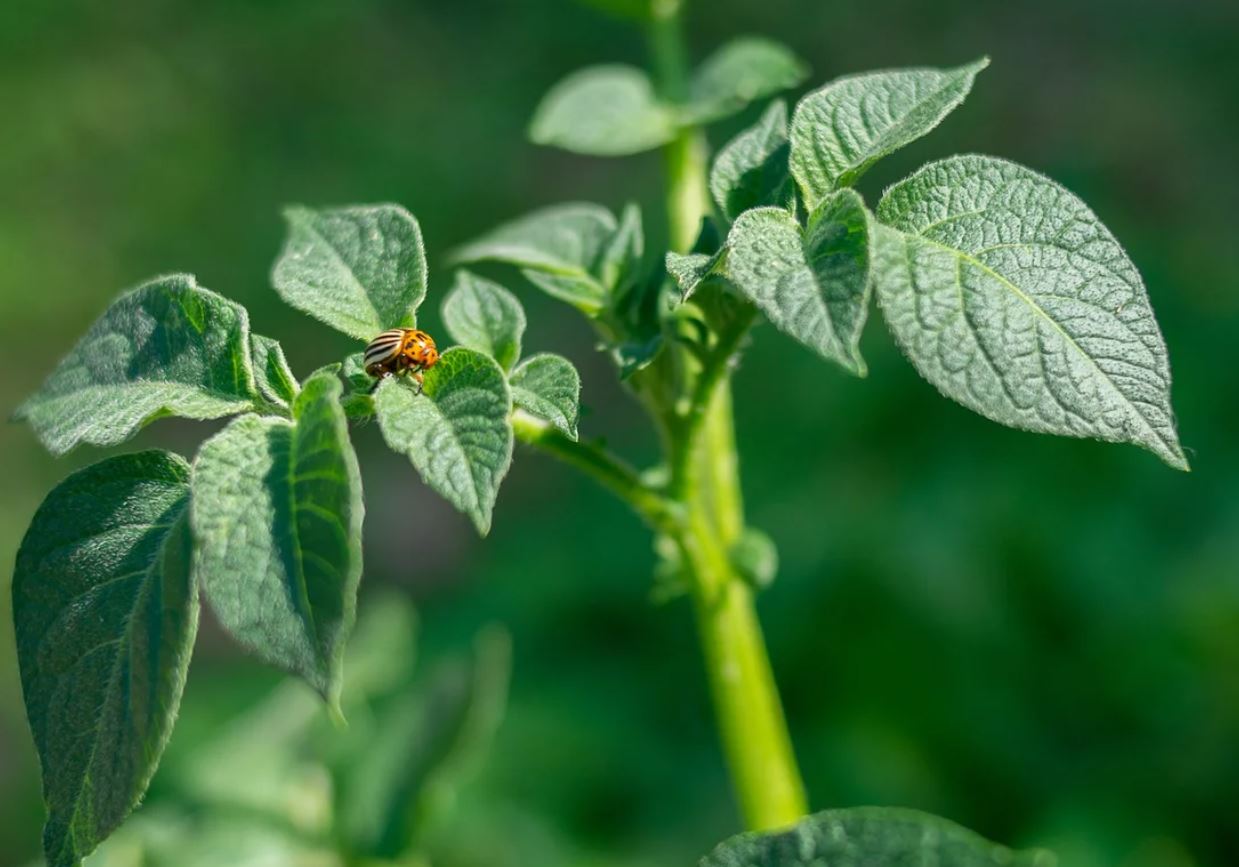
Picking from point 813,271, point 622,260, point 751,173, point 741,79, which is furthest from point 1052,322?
point 741,79

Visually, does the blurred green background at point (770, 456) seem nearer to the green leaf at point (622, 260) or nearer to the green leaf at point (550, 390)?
the green leaf at point (622, 260)

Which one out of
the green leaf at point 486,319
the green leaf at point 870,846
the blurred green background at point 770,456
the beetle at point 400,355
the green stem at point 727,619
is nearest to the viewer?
the green leaf at point 870,846

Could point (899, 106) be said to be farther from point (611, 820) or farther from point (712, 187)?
point (611, 820)

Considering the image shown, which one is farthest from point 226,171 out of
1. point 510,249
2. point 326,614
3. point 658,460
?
point 326,614

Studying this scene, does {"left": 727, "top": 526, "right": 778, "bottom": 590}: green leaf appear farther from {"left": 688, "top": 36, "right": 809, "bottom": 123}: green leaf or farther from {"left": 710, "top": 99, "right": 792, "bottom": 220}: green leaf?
{"left": 688, "top": 36, "right": 809, "bottom": 123}: green leaf

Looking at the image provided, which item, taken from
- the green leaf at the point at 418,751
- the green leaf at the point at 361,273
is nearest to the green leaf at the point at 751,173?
the green leaf at the point at 361,273

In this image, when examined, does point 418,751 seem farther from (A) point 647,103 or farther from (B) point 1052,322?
(B) point 1052,322
